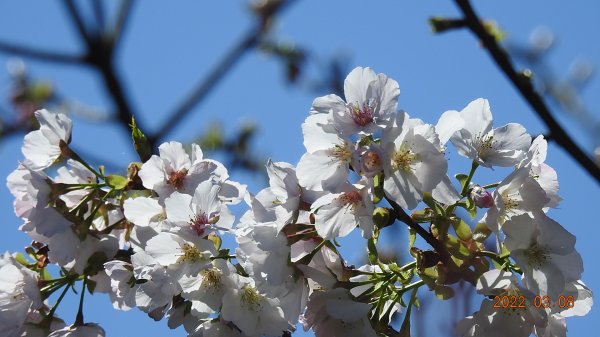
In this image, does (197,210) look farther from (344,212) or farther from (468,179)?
(468,179)

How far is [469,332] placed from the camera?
→ 178cm

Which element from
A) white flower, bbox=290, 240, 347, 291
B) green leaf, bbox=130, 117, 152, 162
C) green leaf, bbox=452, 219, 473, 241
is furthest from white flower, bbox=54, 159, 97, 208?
green leaf, bbox=452, 219, 473, 241

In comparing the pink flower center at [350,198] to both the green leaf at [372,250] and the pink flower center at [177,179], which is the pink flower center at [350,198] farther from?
Answer: the pink flower center at [177,179]

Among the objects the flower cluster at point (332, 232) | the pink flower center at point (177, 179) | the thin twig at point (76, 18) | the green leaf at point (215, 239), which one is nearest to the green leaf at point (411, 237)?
the flower cluster at point (332, 232)

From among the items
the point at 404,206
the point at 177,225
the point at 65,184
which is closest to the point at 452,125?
the point at 404,206

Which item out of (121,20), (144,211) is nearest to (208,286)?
(144,211)

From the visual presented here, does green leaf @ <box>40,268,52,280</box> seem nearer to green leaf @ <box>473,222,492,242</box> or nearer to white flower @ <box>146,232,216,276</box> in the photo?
white flower @ <box>146,232,216,276</box>

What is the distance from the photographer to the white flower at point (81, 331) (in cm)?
204

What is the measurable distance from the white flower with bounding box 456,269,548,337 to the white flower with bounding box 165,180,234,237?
0.61 metres

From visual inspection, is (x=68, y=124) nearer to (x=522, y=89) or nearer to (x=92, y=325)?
(x=92, y=325)

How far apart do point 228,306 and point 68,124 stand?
769 mm

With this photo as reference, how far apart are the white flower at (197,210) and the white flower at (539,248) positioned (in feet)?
2.16

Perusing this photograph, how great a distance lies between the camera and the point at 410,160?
164 cm

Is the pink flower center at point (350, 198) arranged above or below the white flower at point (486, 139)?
below
